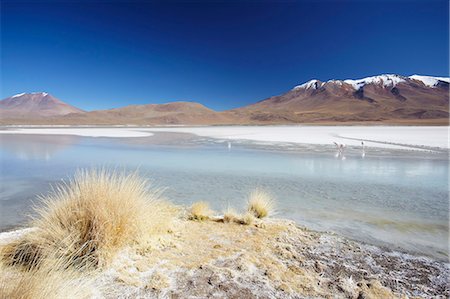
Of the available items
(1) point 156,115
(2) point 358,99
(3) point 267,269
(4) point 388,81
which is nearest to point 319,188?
(3) point 267,269

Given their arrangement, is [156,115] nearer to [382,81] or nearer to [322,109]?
[322,109]

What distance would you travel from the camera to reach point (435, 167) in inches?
354

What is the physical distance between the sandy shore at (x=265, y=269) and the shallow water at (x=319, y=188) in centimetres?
65

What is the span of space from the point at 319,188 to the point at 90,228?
4913 millimetres

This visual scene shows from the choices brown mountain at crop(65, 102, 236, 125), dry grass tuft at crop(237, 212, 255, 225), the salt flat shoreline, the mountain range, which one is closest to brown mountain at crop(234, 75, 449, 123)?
the mountain range

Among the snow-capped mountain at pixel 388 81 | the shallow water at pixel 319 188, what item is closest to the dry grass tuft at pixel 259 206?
the shallow water at pixel 319 188

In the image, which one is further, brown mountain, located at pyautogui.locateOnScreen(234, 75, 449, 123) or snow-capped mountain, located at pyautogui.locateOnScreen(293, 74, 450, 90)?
snow-capped mountain, located at pyautogui.locateOnScreen(293, 74, 450, 90)

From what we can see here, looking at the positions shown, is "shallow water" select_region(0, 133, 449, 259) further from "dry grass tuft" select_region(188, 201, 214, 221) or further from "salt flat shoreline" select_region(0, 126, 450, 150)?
"salt flat shoreline" select_region(0, 126, 450, 150)

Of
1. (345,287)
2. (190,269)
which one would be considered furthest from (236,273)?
(345,287)

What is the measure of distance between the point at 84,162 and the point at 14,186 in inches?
130

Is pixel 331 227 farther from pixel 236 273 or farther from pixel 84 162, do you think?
pixel 84 162

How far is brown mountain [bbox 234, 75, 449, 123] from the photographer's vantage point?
104m

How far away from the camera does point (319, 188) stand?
638 centimetres

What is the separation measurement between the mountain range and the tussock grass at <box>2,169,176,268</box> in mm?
80299
